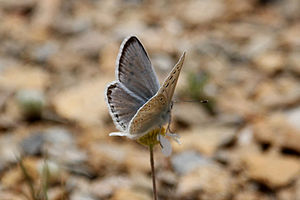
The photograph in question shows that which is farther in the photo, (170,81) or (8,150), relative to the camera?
(8,150)

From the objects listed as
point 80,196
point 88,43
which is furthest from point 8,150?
point 88,43

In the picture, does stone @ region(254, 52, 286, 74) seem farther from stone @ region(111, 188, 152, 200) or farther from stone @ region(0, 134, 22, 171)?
stone @ region(0, 134, 22, 171)

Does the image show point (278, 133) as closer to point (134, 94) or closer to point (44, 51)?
point (134, 94)

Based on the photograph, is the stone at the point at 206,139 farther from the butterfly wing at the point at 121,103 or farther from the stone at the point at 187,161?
the butterfly wing at the point at 121,103

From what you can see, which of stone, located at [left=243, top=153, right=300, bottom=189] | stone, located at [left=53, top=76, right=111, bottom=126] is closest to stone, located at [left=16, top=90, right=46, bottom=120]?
stone, located at [left=53, top=76, right=111, bottom=126]

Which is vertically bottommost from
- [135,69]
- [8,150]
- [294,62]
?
[8,150]

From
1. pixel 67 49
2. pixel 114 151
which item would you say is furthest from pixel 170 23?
pixel 114 151
